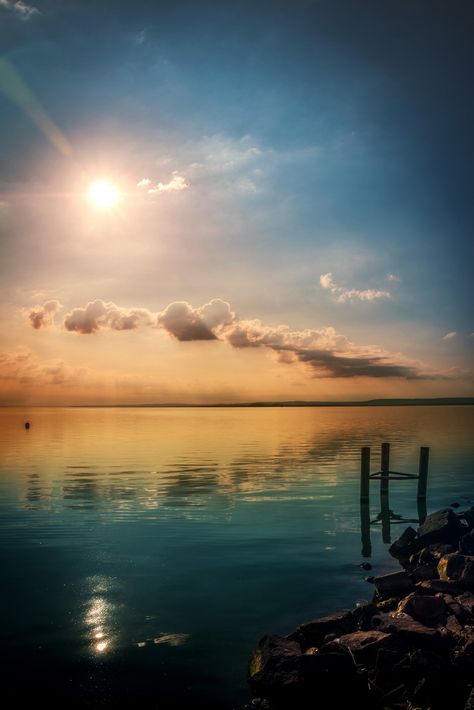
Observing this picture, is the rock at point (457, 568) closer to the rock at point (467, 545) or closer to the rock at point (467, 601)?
the rock at point (467, 601)

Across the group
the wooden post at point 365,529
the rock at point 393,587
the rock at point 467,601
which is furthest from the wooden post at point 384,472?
the rock at point 467,601

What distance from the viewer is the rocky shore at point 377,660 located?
34.3 ft

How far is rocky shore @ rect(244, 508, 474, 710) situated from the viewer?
34.3ft

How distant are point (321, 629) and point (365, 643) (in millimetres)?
1377

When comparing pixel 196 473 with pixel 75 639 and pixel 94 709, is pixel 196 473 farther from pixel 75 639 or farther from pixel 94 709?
pixel 94 709

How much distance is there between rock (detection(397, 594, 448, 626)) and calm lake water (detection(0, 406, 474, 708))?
325 centimetres

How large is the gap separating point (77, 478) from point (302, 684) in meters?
39.4

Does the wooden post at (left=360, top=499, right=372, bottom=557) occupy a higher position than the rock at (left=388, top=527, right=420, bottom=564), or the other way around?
the rock at (left=388, top=527, right=420, bottom=564)

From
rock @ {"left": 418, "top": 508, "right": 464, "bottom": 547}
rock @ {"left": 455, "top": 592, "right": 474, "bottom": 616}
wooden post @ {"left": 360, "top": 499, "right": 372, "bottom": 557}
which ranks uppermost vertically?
rock @ {"left": 455, "top": 592, "right": 474, "bottom": 616}

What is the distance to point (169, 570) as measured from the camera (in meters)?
20.7

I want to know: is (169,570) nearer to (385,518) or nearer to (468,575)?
(468,575)

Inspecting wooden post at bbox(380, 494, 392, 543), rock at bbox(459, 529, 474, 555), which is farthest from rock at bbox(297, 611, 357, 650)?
wooden post at bbox(380, 494, 392, 543)

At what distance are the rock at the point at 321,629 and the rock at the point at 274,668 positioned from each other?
2.36 ft

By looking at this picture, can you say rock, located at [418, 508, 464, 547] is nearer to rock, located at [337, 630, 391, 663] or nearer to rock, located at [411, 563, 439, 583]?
rock, located at [411, 563, 439, 583]
